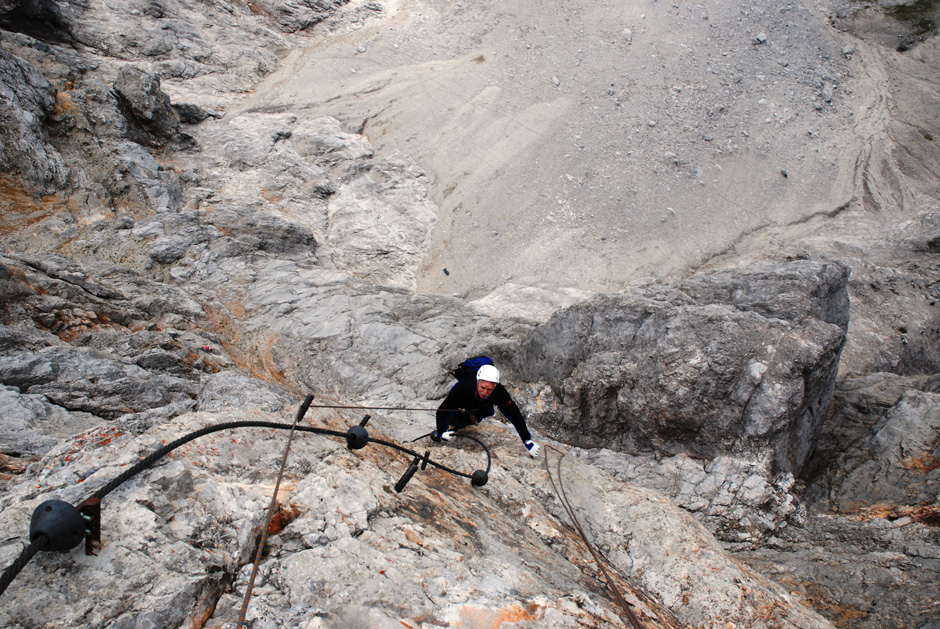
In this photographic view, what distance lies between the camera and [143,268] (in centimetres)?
912

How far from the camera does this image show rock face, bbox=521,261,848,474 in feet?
18.0

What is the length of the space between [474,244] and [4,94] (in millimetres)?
9829

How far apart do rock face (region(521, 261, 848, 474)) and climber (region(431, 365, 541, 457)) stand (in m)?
1.26

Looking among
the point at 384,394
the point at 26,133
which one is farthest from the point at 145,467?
the point at 26,133

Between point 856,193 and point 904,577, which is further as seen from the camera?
point 856,193

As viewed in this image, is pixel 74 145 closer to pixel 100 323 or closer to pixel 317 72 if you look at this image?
pixel 100 323

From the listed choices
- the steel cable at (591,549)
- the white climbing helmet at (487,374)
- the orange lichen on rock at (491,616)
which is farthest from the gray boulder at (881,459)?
the orange lichen on rock at (491,616)

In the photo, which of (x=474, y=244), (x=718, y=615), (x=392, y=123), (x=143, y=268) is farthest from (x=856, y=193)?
(x=143, y=268)

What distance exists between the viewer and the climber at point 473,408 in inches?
210

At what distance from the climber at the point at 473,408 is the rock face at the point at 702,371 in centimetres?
126

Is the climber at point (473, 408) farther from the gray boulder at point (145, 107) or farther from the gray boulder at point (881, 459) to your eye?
the gray boulder at point (145, 107)

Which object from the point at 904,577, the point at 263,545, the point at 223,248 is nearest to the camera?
the point at 263,545

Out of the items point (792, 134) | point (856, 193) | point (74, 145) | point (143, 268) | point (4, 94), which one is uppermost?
point (792, 134)

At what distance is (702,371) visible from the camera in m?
5.62
